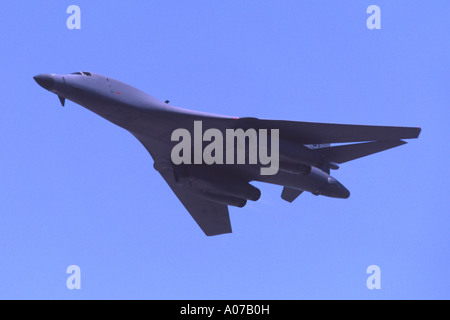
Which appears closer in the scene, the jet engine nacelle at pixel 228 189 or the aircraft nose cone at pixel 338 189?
the jet engine nacelle at pixel 228 189

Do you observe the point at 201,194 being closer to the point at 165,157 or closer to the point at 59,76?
the point at 165,157

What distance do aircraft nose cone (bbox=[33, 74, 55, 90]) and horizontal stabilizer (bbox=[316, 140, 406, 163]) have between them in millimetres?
10281

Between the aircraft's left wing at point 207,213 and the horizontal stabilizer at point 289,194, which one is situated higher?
the horizontal stabilizer at point 289,194

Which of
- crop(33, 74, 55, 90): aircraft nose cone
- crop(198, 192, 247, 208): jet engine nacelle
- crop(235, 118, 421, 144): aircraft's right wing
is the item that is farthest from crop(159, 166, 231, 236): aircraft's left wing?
crop(33, 74, 55, 90): aircraft nose cone

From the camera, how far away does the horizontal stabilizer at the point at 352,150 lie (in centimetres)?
2345

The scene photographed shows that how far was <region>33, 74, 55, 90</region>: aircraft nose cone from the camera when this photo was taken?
18.9 meters

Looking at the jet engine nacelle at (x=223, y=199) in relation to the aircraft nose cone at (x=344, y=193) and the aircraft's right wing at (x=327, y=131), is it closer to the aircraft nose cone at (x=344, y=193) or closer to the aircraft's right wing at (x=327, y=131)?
the aircraft's right wing at (x=327, y=131)

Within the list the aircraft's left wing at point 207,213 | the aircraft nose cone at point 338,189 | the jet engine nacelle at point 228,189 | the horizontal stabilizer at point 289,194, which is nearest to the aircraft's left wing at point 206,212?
the aircraft's left wing at point 207,213

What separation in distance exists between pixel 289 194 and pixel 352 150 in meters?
3.41

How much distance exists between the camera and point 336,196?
23.7 meters

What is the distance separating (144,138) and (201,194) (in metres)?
3.28

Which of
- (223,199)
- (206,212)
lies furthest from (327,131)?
(206,212)

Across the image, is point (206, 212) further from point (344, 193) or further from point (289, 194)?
point (344, 193)

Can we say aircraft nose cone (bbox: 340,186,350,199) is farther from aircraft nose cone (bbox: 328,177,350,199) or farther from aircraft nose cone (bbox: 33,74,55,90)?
aircraft nose cone (bbox: 33,74,55,90)
